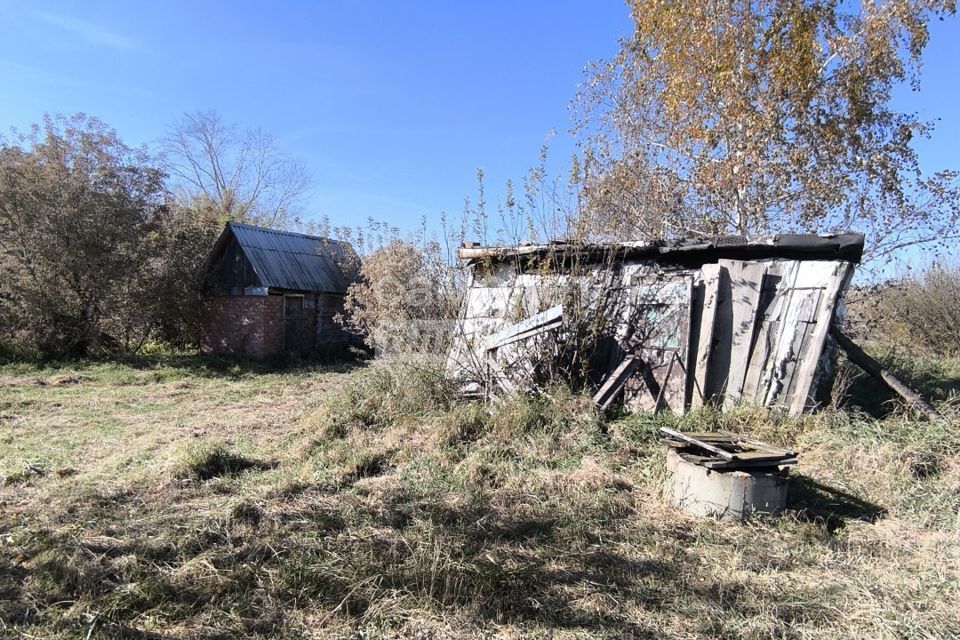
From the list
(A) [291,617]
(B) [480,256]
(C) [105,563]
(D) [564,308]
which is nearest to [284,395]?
(B) [480,256]

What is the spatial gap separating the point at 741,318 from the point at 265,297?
13106 mm

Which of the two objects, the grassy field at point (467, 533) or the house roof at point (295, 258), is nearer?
the grassy field at point (467, 533)

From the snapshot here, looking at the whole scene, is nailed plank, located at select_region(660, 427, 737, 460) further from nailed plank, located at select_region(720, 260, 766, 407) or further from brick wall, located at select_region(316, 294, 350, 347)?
brick wall, located at select_region(316, 294, 350, 347)

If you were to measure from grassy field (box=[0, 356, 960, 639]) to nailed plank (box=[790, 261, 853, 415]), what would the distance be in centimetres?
28

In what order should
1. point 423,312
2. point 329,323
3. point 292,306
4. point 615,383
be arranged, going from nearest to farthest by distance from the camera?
point 615,383
point 423,312
point 292,306
point 329,323

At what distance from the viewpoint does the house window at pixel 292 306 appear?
16125 mm

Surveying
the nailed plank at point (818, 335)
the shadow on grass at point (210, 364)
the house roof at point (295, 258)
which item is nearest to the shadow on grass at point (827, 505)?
the nailed plank at point (818, 335)

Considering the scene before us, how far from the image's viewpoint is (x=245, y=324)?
1569cm

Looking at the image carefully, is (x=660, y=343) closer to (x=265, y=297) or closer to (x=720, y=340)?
(x=720, y=340)

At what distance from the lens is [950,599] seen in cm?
305

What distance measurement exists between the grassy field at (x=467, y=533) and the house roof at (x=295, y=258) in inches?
369

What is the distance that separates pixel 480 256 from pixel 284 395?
17.2 feet

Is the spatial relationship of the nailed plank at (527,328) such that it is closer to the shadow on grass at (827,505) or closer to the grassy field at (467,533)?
the grassy field at (467,533)

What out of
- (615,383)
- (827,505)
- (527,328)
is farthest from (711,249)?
(827,505)
